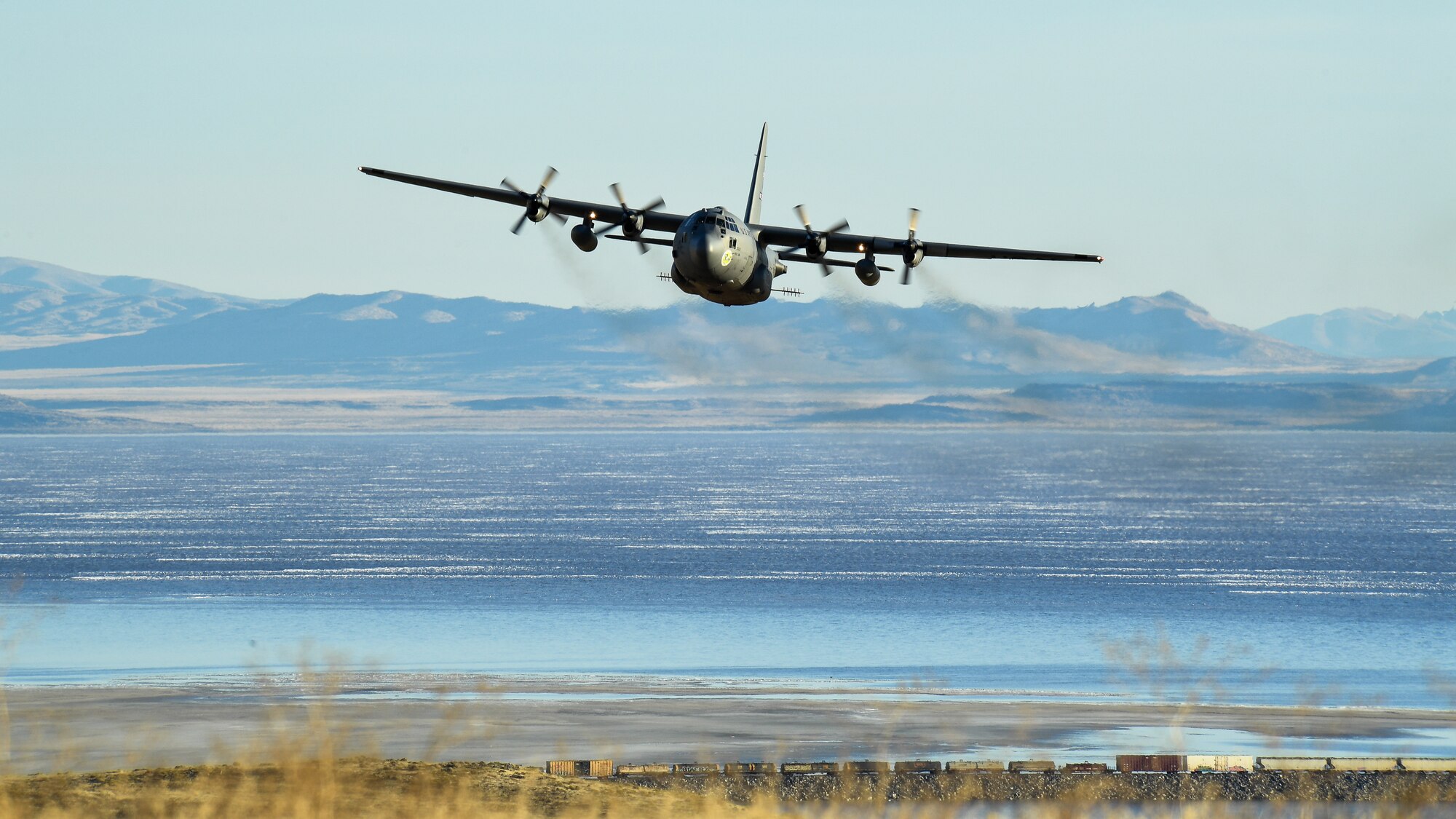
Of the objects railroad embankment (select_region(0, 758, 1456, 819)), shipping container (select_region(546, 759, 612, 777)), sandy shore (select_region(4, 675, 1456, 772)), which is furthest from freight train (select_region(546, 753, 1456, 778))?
shipping container (select_region(546, 759, 612, 777))

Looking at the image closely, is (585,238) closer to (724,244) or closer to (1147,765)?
(724,244)

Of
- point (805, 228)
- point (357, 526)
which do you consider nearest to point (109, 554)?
point (357, 526)

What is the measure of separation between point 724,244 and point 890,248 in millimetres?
7745

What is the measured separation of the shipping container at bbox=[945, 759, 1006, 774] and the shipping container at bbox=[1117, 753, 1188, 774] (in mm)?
5055

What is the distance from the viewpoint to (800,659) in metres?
102

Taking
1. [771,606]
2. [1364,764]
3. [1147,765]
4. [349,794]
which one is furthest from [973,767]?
[771,606]

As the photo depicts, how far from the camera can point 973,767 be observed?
62625 millimetres

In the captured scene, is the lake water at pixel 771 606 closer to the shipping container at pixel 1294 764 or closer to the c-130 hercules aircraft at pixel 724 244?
the shipping container at pixel 1294 764

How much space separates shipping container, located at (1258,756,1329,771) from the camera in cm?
6269

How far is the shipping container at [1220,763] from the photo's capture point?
62500 millimetres

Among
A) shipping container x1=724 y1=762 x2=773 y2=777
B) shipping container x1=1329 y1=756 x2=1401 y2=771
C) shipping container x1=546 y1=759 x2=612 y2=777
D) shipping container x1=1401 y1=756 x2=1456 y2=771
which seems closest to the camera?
shipping container x1=546 y1=759 x2=612 y2=777

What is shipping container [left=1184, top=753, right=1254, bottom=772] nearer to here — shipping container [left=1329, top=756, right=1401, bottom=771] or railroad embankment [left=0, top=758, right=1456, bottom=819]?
railroad embankment [left=0, top=758, right=1456, bottom=819]

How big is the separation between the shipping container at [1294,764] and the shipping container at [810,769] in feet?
61.9

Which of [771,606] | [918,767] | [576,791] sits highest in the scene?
[576,791]
